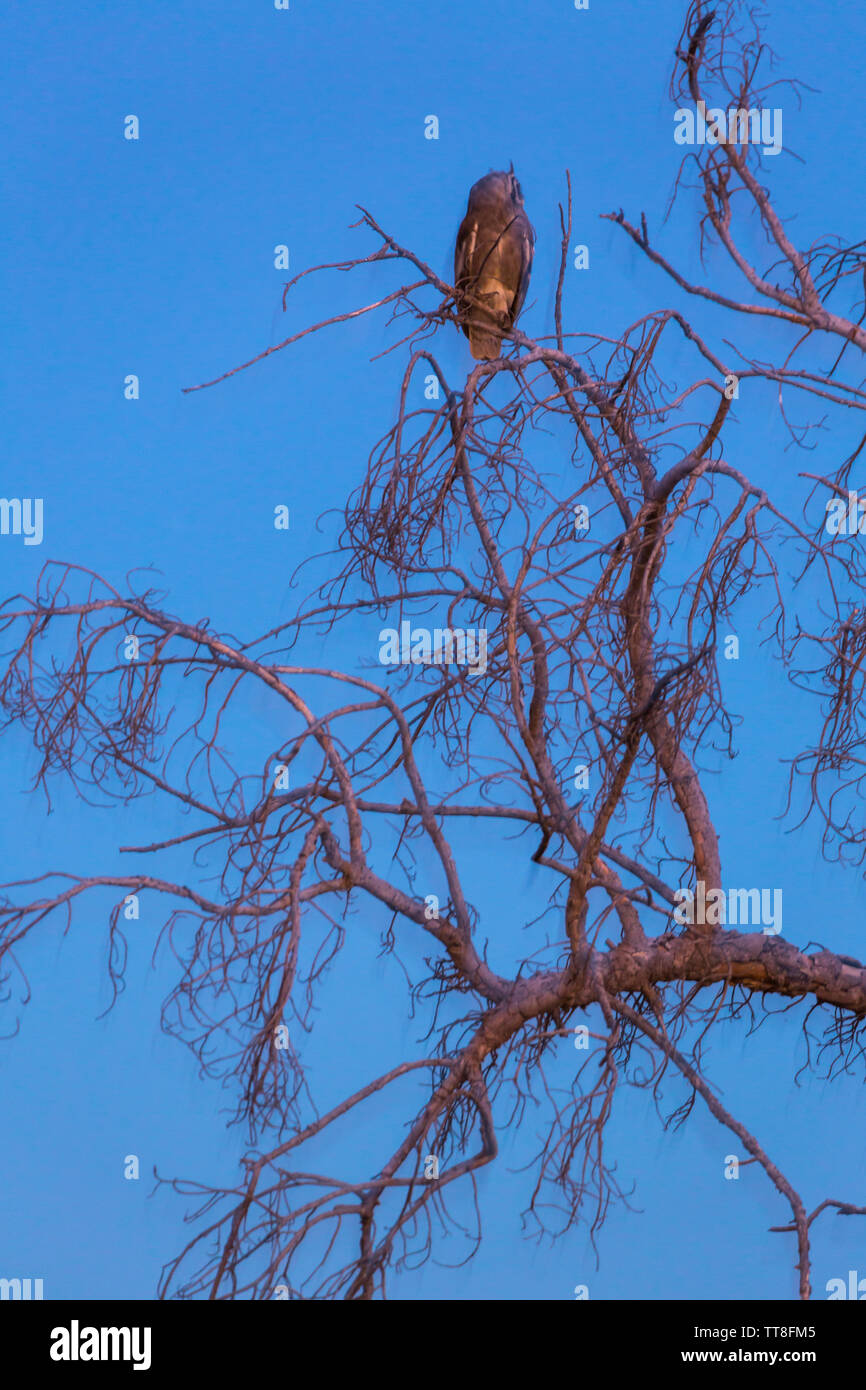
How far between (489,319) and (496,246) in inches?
7.5

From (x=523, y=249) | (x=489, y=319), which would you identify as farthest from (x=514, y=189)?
(x=489, y=319)

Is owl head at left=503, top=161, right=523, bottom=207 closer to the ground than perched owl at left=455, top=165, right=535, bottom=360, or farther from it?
farther from it

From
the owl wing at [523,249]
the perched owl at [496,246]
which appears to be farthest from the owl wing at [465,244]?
the owl wing at [523,249]

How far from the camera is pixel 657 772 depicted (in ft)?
9.02

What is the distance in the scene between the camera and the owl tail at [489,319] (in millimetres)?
3770

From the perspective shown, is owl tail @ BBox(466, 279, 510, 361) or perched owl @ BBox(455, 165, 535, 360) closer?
owl tail @ BBox(466, 279, 510, 361)

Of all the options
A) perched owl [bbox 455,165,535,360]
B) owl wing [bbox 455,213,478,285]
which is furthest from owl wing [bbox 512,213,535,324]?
owl wing [bbox 455,213,478,285]

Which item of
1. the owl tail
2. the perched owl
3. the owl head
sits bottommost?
the owl tail

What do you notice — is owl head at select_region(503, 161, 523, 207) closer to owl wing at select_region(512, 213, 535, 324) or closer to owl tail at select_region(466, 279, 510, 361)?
owl wing at select_region(512, 213, 535, 324)

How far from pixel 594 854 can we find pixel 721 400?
0.91 metres

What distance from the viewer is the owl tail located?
12.4 feet

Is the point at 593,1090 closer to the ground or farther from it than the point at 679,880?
closer to the ground
